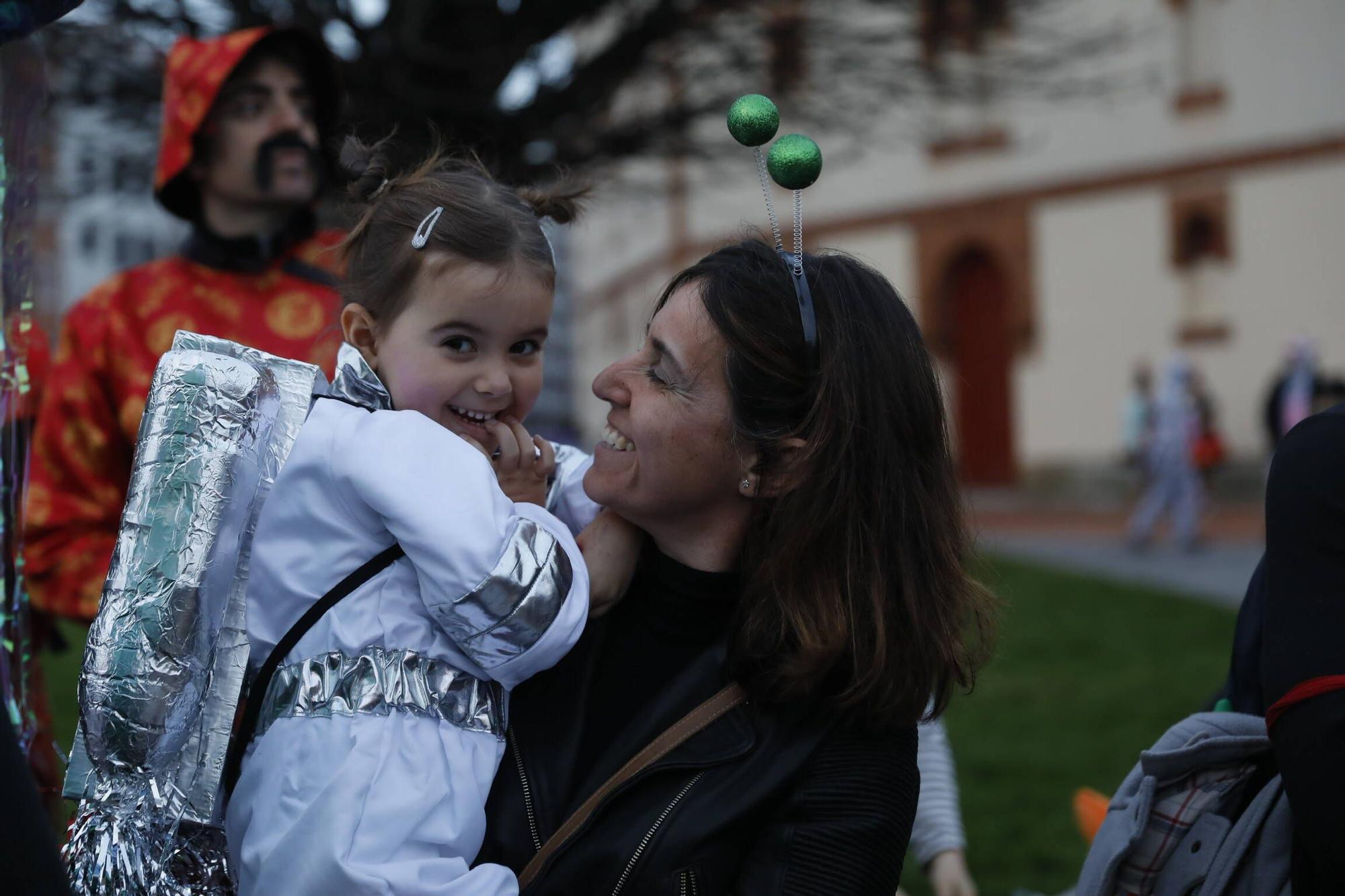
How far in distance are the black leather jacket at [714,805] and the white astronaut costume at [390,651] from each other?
0.08m

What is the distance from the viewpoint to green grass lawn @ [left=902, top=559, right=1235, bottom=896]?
455cm

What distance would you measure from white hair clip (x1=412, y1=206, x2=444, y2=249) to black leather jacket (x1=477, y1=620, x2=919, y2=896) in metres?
0.67

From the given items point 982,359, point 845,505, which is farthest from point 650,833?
point 982,359

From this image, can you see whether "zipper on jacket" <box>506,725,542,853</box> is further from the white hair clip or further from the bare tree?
the bare tree

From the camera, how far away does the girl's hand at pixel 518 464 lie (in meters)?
2.06

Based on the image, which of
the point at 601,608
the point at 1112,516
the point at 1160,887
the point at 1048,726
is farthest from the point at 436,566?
the point at 1112,516

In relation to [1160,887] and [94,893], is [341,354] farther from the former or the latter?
[1160,887]

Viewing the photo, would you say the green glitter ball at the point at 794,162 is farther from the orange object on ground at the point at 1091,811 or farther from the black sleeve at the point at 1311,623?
the orange object on ground at the point at 1091,811

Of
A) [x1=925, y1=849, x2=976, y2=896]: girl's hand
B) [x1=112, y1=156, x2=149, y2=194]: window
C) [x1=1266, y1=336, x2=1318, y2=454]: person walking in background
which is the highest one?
[x1=112, y1=156, x2=149, y2=194]: window

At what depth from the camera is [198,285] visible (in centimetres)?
300

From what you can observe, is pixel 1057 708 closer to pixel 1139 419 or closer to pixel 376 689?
pixel 376 689

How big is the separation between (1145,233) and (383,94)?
1497cm

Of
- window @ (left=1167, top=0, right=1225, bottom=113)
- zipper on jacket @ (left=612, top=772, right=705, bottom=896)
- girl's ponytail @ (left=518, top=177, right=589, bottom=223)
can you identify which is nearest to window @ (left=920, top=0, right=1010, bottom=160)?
girl's ponytail @ (left=518, top=177, right=589, bottom=223)

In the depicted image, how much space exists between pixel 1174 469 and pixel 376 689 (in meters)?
11.9
